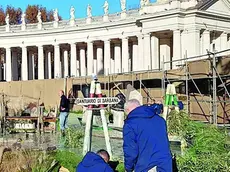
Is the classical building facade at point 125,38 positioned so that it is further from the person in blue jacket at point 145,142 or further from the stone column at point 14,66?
the person in blue jacket at point 145,142

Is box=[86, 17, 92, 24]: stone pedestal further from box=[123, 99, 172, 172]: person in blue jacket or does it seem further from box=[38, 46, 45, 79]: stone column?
box=[123, 99, 172, 172]: person in blue jacket

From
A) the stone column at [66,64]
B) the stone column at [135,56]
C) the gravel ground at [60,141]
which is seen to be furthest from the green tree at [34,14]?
the gravel ground at [60,141]

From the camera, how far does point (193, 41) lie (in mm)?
57125

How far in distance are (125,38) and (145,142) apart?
57.7 metres

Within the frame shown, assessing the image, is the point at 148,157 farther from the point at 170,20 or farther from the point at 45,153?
the point at 170,20

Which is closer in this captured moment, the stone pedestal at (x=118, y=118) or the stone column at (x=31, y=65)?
the stone pedestal at (x=118, y=118)

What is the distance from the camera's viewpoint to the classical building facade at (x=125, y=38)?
190 ft

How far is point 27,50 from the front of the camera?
79.1m

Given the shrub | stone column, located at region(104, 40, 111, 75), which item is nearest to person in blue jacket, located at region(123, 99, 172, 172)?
the shrub

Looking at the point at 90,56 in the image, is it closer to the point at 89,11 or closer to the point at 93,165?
the point at 89,11

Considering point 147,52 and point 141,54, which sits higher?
point 147,52

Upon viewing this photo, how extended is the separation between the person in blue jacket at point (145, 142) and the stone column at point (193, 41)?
163 ft

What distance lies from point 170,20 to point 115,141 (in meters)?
37.6

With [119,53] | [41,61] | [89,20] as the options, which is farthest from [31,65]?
[119,53]
